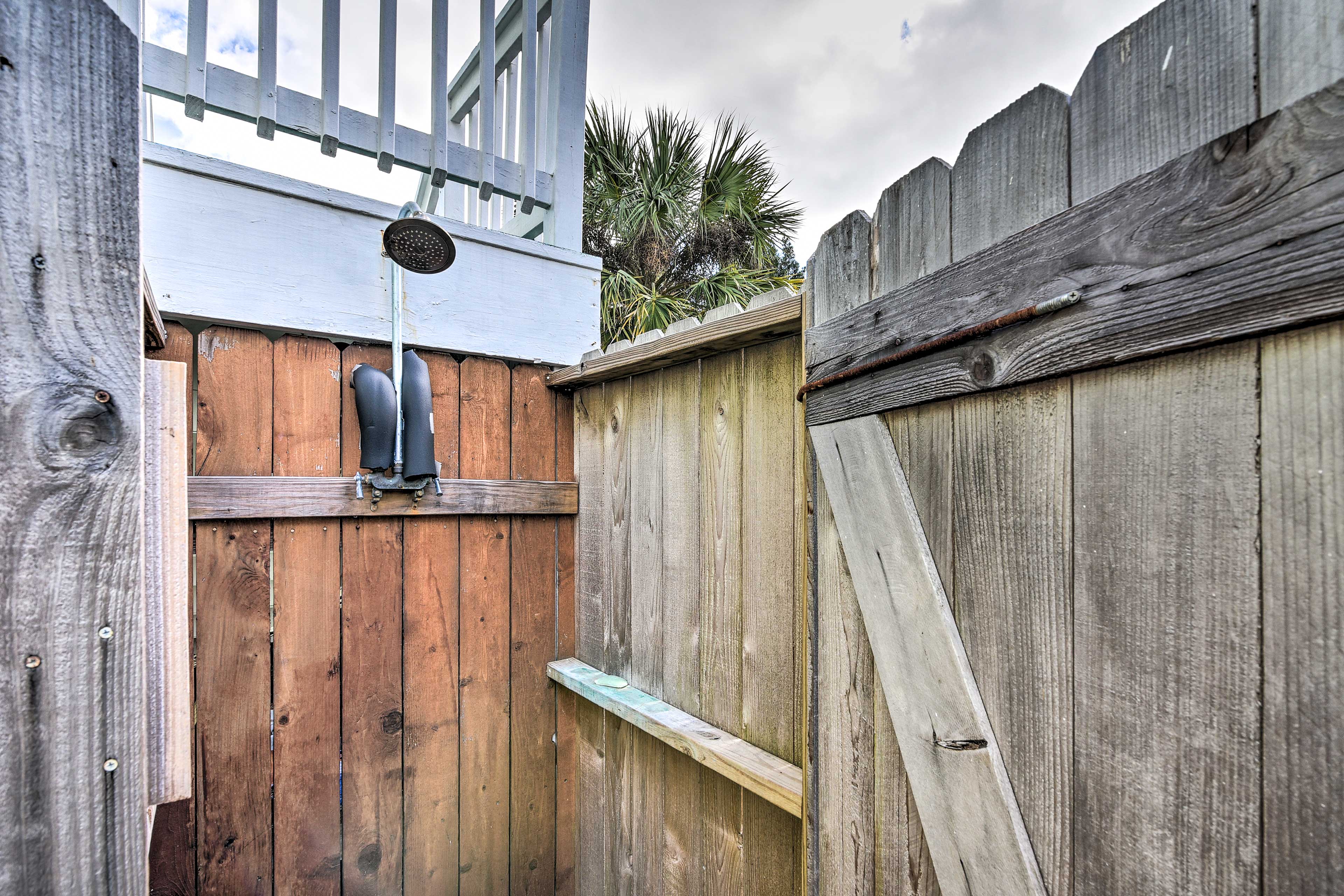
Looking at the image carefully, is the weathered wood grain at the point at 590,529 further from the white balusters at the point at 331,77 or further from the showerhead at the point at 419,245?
the white balusters at the point at 331,77

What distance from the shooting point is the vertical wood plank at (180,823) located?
50.3 inches

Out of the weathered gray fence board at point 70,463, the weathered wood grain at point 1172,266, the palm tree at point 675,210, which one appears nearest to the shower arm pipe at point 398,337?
the weathered gray fence board at point 70,463

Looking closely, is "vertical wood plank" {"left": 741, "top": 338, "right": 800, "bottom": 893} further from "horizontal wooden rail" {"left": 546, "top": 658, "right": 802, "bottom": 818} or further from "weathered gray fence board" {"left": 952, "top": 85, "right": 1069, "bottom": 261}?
"weathered gray fence board" {"left": 952, "top": 85, "right": 1069, "bottom": 261}

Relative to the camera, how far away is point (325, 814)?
1.46 meters

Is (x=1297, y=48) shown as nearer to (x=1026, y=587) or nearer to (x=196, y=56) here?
(x=1026, y=587)

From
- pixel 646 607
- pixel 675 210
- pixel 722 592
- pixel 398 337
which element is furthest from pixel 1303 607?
pixel 675 210

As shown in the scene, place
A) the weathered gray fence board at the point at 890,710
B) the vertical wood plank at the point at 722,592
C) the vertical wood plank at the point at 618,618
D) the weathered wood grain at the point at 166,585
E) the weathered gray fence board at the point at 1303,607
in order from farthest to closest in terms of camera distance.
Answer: the vertical wood plank at the point at 618,618, the vertical wood plank at the point at 722,592, the weathered gray fence board at the point at 890,710, the weathered wood grain at the point at 166,585, the weathered gray fence board at the point at 1303,607

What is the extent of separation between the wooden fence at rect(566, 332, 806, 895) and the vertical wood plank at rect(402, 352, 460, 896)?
0.37 meters

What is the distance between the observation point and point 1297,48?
Result: 42 cm

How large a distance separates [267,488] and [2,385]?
3.56ft

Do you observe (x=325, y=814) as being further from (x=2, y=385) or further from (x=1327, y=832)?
(x=1327, y=832)

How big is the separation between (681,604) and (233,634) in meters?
1.04

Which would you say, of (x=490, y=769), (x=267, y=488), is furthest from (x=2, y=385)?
(x=490, y=769)

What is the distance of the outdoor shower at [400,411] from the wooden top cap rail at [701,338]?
43cm
